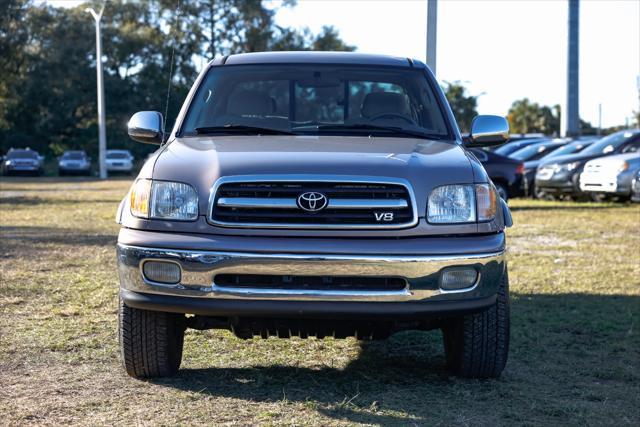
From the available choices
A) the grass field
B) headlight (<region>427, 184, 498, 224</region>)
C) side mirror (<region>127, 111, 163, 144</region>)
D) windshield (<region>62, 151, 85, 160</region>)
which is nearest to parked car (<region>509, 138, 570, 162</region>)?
the grass field

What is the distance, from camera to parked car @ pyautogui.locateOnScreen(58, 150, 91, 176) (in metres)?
51.5

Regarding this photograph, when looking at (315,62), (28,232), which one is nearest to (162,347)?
(315,62)

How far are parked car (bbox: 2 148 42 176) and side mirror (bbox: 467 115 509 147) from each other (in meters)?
45.5

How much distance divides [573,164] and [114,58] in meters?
48.7

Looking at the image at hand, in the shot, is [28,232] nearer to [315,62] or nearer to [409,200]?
[315,62]

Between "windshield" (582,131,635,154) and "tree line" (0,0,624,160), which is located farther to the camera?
"tree line" (0,0,624,160)

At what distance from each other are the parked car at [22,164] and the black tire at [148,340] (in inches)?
1808

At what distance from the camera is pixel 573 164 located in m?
21.4

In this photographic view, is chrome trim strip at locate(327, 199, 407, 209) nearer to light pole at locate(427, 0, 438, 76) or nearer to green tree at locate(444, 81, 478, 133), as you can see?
light pole at locate(427, 0, 438, 76)

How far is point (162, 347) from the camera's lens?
5.18 metres

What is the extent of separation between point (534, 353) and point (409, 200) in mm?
2020

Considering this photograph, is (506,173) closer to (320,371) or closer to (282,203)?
(320,371)

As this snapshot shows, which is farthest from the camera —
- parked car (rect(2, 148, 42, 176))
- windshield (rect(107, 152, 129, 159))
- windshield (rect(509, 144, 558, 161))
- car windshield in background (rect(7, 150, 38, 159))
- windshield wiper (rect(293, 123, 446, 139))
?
windshield (rect(107, 152, 129, 159))

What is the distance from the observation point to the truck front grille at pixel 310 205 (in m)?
4.73
